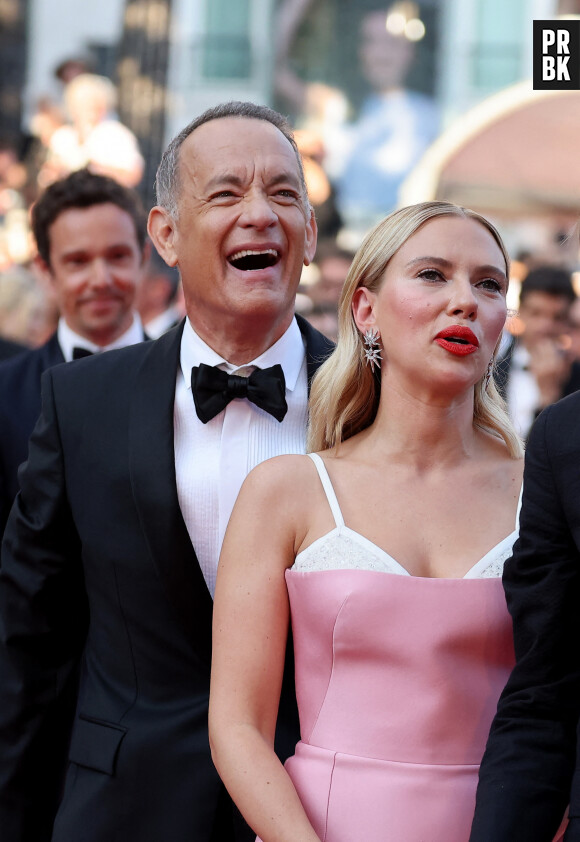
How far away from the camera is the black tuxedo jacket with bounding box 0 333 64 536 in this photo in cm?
357

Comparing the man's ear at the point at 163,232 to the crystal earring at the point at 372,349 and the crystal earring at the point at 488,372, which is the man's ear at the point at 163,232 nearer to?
the crystal earring at the point at 372,349

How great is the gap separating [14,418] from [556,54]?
173cm

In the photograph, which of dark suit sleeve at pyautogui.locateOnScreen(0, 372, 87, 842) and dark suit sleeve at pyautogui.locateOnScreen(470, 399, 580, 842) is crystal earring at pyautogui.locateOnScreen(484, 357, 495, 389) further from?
dark suit sleeve at pyautogui.locateOnScreen(0, 372, 87, 842)

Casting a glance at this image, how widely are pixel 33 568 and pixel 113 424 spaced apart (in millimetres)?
390

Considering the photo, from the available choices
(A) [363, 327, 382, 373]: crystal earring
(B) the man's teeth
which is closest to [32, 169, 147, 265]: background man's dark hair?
(B) the man's teeth

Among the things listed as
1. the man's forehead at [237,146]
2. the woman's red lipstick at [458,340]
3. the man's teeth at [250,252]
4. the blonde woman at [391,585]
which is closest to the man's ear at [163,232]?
the man's forehead at [237,146]

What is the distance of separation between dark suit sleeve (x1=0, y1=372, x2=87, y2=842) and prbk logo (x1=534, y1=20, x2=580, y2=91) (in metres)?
1.45

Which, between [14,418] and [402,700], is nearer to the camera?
[402,700]

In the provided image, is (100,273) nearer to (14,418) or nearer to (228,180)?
(14,418)

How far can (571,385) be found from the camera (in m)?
5.54

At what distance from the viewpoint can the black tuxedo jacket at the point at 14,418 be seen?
11.7ft

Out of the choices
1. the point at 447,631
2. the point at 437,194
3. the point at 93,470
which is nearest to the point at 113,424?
the point at 93,470

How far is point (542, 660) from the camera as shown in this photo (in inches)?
84.4

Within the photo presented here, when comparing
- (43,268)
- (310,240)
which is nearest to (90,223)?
(43,268)
